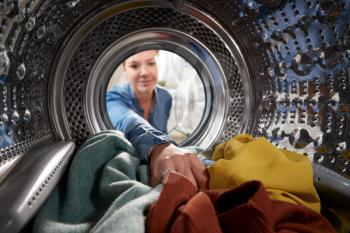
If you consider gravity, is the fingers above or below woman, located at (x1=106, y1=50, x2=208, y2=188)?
below

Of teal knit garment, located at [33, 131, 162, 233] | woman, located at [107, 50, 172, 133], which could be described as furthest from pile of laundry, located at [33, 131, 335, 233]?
woman, located at [107, 50, 172, 133]

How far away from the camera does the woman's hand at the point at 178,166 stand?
0.70m

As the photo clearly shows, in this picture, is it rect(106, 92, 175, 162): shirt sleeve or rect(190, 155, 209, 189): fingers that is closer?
rect(190, 155, 209, 189): fingers

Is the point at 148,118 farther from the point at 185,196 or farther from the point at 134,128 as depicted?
the point at 185,196

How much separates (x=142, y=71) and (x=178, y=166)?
0.70 m

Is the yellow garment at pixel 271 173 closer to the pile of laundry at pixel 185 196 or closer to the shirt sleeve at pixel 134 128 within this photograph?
the pile of laundry at pixel 185 196

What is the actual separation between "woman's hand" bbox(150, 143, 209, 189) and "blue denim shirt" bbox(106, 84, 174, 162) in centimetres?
6

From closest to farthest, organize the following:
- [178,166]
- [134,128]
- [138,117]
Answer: [178,166] < [134,128] < [138,117]

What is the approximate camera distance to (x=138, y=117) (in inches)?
47.7

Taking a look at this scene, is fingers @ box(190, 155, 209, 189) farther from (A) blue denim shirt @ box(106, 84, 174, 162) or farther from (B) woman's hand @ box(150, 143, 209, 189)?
(A) blue denim shirt @ box(106, 84, 174, 162)

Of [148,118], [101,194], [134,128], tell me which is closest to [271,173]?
[101,194]

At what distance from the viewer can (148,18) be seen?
1.09 metres

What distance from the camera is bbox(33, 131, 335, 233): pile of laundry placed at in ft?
1.48

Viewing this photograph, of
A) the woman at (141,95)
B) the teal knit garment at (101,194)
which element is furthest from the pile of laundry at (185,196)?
the woman at (141,95)
